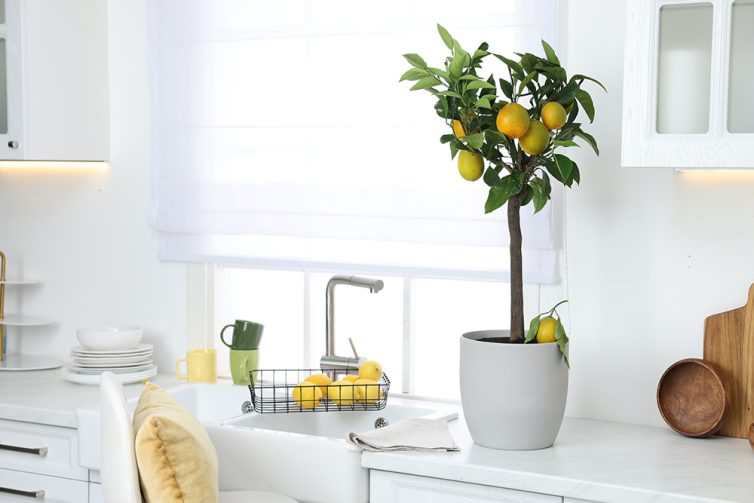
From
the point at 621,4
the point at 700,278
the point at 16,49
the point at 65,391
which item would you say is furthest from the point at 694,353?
the point at 16,49

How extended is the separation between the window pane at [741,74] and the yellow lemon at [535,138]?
39cm

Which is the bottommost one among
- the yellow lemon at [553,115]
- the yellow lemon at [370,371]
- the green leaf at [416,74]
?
the yellow lemon at [370,371]

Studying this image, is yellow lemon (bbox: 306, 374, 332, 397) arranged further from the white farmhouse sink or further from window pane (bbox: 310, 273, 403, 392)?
window pane (bbox: 310, 273, 403, 392)

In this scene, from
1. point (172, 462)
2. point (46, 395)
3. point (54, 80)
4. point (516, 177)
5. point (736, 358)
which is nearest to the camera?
point (172, 462)

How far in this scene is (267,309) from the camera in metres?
3.14

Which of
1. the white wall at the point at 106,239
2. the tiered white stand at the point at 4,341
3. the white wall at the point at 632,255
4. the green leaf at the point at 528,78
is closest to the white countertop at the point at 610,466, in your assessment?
the white wall at the point at 632,255

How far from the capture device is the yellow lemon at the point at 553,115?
2192 mm

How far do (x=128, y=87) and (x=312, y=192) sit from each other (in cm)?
77

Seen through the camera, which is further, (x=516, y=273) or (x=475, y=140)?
(x=516, y=273)

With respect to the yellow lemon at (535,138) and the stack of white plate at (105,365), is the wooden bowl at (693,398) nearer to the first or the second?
the yellow lemon at (535,138)

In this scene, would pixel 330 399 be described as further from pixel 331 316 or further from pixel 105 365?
pixel 105 365

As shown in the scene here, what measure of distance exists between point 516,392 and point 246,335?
989 mm

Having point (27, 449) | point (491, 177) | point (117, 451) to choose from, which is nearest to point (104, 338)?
point (27, 449)

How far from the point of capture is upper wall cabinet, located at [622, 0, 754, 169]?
212 cm
